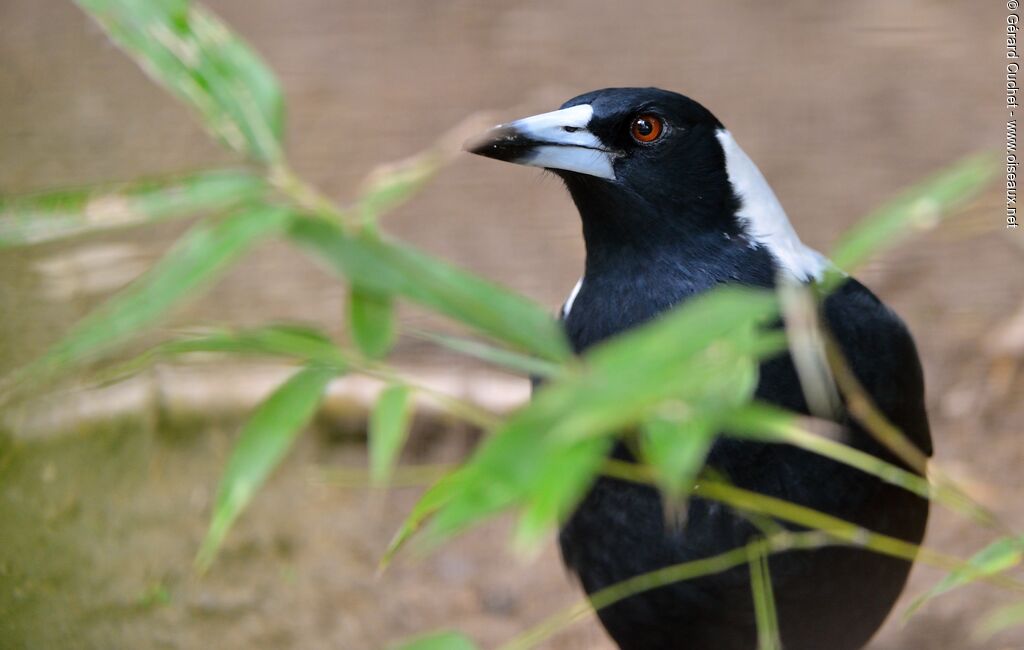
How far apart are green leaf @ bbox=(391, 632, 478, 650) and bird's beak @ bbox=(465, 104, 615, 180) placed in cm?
68

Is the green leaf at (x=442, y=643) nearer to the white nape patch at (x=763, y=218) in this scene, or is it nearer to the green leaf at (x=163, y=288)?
the green leaf at (x=163, y=288)

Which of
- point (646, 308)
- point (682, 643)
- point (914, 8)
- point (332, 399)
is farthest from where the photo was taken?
point (914, 8)

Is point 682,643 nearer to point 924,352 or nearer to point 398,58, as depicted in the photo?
point 924,352

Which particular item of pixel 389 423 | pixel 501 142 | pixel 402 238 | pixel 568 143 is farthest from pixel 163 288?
pixel 402 238

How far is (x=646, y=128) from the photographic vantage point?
157 centimetres

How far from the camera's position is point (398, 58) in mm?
3295

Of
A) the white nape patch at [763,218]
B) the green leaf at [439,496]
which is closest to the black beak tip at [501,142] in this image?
the white nape patch at [763,218]

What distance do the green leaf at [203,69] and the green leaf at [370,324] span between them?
11cm

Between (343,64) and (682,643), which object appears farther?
(343,64)

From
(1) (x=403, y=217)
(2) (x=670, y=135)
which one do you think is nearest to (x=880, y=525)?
(2) (x=670, y=135)

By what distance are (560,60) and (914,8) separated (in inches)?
35.5

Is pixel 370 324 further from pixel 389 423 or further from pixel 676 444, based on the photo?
pixel 676 444

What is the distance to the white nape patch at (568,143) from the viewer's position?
1.45 m

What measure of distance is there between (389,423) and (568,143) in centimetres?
81
